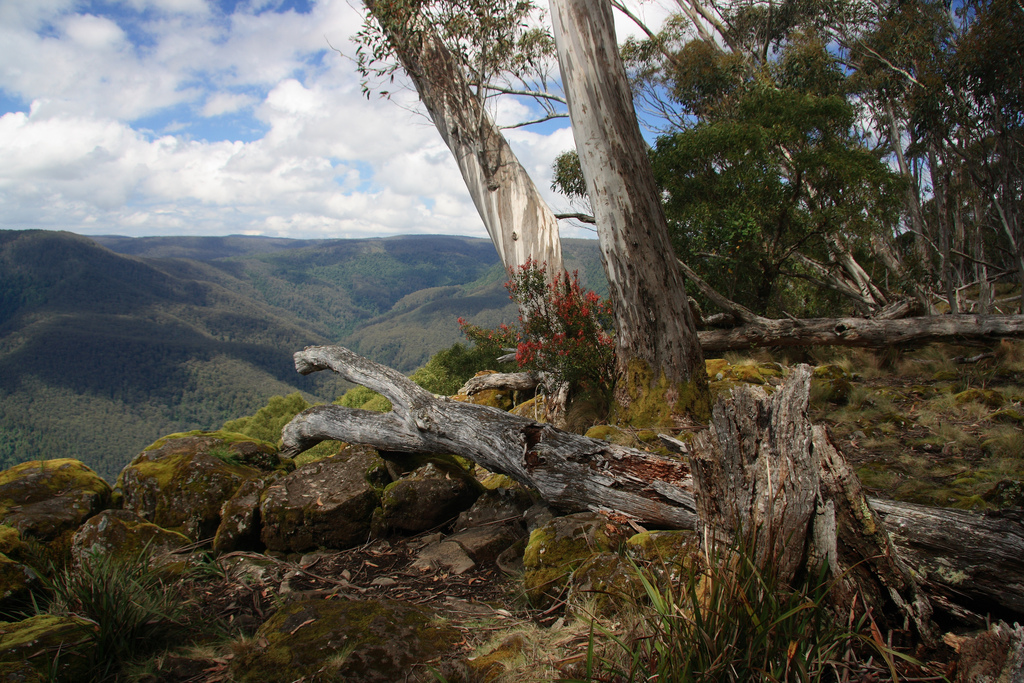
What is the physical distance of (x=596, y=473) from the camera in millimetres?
2973

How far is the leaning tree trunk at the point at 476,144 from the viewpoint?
294 inches

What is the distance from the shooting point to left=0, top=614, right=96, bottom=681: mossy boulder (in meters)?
1.88

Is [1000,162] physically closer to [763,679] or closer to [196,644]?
[763,679]

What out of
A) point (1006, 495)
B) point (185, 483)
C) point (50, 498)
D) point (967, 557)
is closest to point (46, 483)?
A: point (50, 498)

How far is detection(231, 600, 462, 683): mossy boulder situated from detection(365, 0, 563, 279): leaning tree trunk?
5.62m

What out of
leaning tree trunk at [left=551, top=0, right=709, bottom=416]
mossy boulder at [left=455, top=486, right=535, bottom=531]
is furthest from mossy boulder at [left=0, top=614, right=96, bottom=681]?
leaning tree trunk at [left=551, top=0, right=709, bottom=416]

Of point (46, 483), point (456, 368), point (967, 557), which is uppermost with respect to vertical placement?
point (967, 557)

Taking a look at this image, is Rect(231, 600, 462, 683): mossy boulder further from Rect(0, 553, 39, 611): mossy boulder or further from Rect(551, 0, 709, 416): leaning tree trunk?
Rect(551, 0, 709, 416): leaning tree trunk

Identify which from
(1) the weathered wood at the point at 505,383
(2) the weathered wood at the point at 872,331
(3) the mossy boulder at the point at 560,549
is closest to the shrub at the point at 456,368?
(1) the weathered wood at the point at 505,383

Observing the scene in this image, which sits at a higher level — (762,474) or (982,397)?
(762,474)

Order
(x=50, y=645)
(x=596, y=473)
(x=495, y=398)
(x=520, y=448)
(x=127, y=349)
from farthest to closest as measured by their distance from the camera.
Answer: (x=127, y=349)
(x=495, y=398)
(x=520, y=448)
(x=596, y=473)
(x=50, y=645)

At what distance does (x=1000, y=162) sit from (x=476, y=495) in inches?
512

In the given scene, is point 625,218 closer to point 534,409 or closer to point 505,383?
point 534,409

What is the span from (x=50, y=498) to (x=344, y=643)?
2912 millimetres
